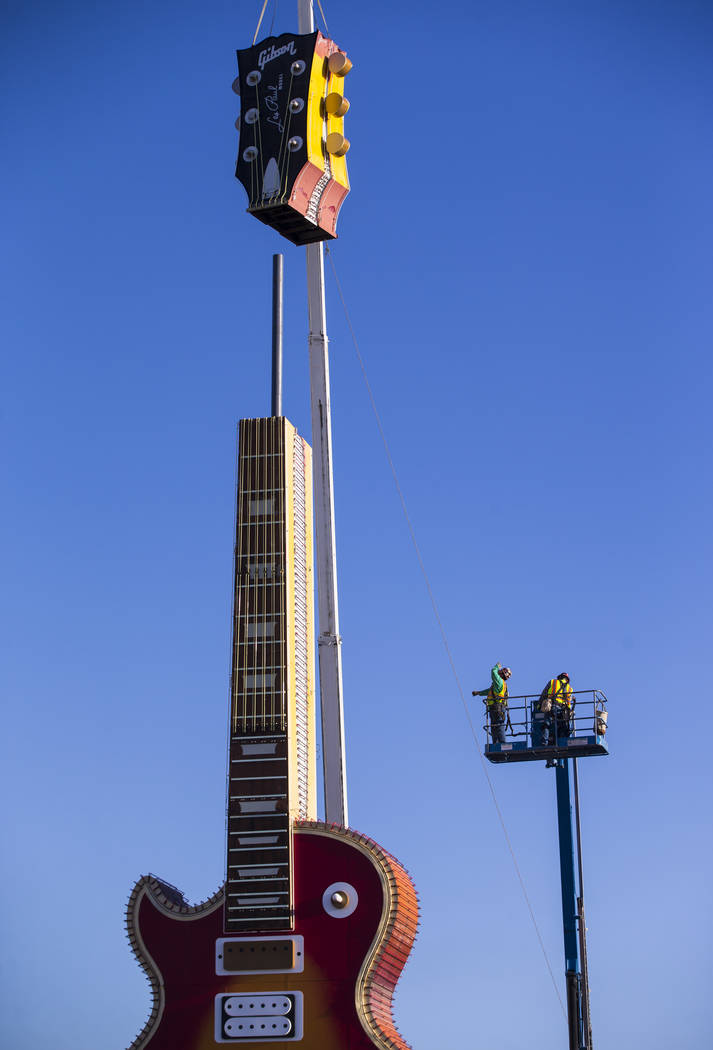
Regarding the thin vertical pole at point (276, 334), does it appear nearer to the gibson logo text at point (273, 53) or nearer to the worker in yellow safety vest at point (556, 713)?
the gibson logo text at point (273, 53)

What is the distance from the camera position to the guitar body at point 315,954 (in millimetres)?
27469

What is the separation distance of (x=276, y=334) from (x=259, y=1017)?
14.2 meters

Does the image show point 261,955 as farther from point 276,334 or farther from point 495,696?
point 276,334

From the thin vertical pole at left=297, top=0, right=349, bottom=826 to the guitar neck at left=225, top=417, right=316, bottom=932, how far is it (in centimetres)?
45

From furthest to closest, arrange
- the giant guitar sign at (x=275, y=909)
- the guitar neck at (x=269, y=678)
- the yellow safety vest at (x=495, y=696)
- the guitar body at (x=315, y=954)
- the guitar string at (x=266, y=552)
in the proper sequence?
the yellow safety vest at (x=495, y=696) → the guitar string at (x=266, y=552) → the guitar neck at (x=269, y=678) → the giant guitar sign at (x=275, y=909) → the guitar body at (x=315, y=954)

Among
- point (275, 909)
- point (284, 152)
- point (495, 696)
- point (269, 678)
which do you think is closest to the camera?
point (275, 909)

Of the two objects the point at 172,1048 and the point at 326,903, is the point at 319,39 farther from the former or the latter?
the point at 172,1048

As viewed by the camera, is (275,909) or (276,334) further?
(276,334)

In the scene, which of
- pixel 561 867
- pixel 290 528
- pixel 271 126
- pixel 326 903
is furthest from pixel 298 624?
pixel 271 126

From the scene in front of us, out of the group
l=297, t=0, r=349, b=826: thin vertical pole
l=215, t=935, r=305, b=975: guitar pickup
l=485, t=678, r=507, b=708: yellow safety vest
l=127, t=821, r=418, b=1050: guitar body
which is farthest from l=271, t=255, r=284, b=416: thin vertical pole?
l=215, t=935, r=305, b=975: guitar pickup

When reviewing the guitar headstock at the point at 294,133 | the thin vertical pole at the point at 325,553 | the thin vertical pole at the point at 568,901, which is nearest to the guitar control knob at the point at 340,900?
the thin vertical pole at the point at 325,553

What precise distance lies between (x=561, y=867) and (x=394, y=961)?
5.90 meters

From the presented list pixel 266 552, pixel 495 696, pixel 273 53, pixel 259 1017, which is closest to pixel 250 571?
pixel 266 552

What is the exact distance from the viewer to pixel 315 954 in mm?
27875
